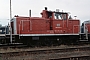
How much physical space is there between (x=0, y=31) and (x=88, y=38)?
8940 mm

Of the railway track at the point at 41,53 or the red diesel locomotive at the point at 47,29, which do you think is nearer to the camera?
Answer: the railway track at the point at 41,53

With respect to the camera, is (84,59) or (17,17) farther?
(17,17)

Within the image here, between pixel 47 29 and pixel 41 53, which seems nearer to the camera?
pixel 41 53

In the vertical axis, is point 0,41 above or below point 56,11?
below

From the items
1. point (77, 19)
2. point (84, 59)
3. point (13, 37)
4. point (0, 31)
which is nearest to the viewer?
point (84, 59)

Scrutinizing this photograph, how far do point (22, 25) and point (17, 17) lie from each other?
0.82 metres

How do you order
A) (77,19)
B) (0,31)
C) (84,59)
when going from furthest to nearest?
(77,19), (0,31), (84,59)

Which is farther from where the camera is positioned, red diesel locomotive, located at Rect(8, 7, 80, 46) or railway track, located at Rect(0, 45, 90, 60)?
red diesel locomotive, located at Rect(8, 7, 80, 46)

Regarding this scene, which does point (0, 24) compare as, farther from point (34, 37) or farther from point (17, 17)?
point (34, 37)

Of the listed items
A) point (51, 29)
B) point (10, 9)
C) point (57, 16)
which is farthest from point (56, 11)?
point (10, 9)

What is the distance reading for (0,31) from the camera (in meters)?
15.2

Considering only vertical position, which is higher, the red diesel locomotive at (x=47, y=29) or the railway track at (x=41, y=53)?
the red diesel locomotive at (x=47, y=29)

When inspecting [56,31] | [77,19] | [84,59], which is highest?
[77,19]

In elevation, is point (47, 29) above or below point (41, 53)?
above
